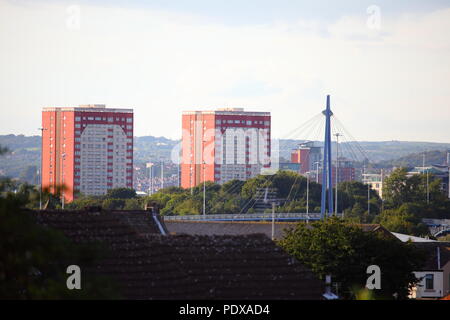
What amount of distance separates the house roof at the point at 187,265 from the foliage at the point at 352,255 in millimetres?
9400

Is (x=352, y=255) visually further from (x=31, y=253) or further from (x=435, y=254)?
(x=31, y=253)

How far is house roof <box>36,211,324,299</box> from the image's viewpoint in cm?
2144

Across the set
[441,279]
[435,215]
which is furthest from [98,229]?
[435,215]

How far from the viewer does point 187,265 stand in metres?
23.1

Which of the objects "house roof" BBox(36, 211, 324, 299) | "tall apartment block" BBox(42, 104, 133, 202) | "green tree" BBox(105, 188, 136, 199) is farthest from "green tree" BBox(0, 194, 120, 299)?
A: "tall apartment block" BBox(42, 104, 133, 202)

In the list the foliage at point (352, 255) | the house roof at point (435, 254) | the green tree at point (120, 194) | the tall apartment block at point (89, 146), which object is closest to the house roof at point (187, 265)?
the foliage at point (352, 255)

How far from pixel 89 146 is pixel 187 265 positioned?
16036cm

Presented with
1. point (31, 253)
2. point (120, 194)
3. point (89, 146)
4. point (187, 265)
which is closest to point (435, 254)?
point (187, 265)

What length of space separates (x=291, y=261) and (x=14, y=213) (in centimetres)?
1082

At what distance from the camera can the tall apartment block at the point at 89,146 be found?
589 ft

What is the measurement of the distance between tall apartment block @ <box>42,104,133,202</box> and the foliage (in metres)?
139

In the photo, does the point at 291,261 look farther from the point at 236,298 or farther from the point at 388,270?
the point at 388,270
